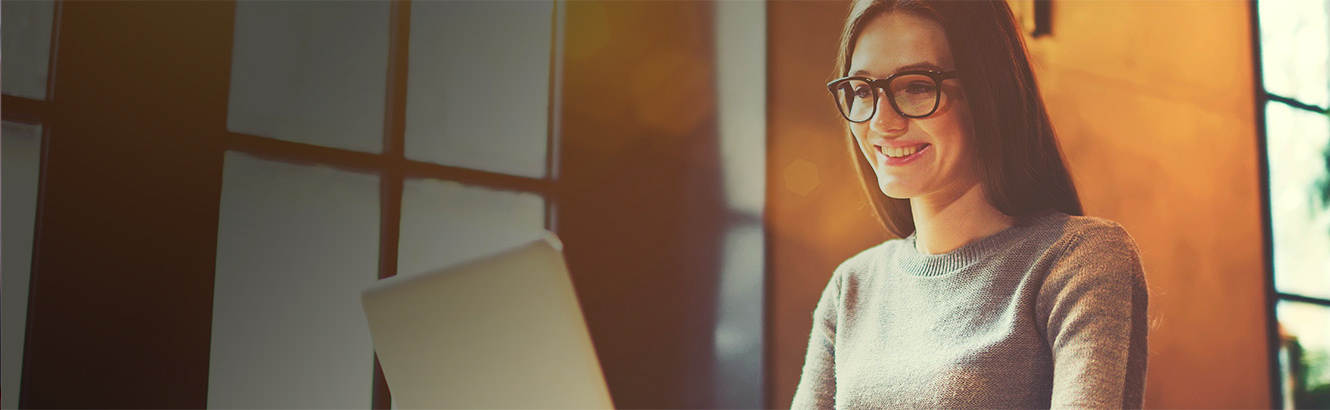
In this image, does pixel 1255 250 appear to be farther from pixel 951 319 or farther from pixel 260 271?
pixel 260 271

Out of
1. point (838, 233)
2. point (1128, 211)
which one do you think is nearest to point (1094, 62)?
point (1128, 211)

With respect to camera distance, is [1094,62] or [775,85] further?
[1094,62]

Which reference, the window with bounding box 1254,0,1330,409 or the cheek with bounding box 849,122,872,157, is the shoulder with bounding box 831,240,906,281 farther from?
the window with bounding box 1254,0,1330,409

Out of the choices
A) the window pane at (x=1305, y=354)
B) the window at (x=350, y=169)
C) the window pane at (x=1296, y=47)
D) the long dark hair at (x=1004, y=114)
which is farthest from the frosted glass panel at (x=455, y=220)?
the window pane at (x=1305, y=354)

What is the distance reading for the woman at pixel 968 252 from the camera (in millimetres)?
882

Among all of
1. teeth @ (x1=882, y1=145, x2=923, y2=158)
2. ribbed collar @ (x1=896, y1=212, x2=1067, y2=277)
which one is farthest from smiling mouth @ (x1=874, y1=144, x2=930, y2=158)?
ribbed collar @ (x1=896, y1=212, x2=1067, y2=277)

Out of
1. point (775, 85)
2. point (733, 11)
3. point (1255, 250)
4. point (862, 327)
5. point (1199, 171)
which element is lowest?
point (862, 327)

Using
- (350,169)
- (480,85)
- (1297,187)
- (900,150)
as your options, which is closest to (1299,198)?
(1297,187)

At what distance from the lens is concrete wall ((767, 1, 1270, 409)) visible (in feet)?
5.97

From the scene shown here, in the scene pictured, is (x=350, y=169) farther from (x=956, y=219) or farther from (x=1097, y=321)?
(x=1097, y=321)

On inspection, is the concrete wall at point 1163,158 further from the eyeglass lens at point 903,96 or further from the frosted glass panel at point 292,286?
the frosted glass panel at point 292,286

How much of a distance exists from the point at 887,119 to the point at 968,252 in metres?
0.18

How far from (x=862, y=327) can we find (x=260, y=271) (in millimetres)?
813

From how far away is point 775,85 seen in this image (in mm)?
1814
